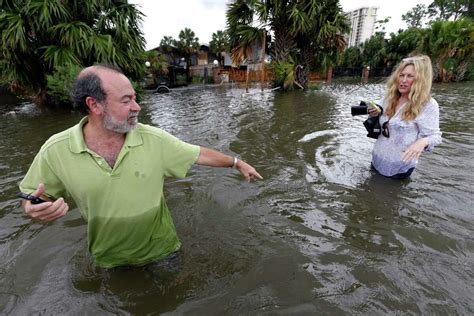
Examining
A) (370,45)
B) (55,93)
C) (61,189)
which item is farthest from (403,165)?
(370,45)

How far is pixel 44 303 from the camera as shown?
2246 millimetres

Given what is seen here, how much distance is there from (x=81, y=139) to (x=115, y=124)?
0.24m

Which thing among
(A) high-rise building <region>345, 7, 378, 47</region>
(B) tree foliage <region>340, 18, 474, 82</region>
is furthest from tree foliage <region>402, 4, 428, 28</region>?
(B) tree foliage <region>340, 18, 474, 82</region>

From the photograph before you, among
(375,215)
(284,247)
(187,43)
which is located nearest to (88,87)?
(284,247)

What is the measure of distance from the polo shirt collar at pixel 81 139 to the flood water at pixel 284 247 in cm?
123

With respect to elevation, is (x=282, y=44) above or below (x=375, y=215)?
above

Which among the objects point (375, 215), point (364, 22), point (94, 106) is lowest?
point (375, 215)

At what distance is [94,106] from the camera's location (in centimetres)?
177

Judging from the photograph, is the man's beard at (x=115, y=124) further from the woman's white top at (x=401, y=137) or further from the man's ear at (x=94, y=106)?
the woman's white top at (x=401, y=137)

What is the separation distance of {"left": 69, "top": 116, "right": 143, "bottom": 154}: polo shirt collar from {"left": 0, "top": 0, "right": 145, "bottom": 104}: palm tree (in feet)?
31.2

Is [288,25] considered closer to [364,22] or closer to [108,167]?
[108,167]

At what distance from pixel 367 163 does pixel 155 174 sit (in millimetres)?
4161

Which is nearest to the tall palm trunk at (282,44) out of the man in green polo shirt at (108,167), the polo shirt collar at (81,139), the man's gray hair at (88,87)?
the man in green polo shirt at (108,167)

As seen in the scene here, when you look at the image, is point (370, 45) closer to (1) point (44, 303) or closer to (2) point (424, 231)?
(2) point (424, 231)
